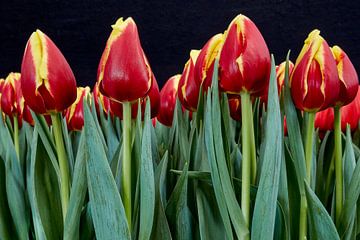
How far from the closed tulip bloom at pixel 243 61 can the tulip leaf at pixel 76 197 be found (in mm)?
118

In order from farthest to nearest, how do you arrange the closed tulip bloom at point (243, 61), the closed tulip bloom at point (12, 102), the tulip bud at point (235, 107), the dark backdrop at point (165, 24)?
the dark backdrop at point (165, 24), the closed tulip bloom at point (12, 102), the tulip bud at point (235, 107), the closed tulip bloom at point (243, 61)

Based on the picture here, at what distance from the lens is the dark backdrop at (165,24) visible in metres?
1.63

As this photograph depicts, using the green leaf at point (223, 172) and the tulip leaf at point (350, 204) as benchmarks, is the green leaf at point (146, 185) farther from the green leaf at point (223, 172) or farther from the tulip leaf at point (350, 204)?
the tulip leaf at point (350, 204)

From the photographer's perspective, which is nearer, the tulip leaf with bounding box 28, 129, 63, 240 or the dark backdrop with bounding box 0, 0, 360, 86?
the tulip leaf with bounding box 28, 129, 63, 240

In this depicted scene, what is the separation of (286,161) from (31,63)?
206mm

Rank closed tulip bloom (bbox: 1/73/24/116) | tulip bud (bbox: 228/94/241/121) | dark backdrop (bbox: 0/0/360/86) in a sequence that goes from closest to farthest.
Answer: tulip bud (bbox: 228/94/241/121) < closed tulip bloom (bbox: 1/73/24/116) < dark backdrop (bbox: 0/0/360/86)

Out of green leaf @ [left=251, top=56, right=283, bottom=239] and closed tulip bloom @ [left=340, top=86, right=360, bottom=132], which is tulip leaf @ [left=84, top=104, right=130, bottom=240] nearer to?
green leaf @ [left=251, top=56, right=283, bottom=239]

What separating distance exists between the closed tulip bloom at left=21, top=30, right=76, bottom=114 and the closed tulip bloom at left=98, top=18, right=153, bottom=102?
28 mm

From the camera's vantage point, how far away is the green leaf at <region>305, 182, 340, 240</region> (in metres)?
0.38

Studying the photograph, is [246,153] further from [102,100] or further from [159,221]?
[102,100]

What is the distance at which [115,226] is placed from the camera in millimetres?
368

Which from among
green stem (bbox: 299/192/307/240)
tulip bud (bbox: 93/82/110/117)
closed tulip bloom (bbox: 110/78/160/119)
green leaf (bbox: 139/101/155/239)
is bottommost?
green stem (bbox: 299/192/307/240)

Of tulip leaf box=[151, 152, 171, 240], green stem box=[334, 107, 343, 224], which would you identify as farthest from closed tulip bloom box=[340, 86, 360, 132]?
tulip leaf box=[151, 152, 171, 240]

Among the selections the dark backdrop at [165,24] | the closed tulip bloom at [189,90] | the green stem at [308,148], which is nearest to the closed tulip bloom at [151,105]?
the closed tulip bloom at [189,90]
